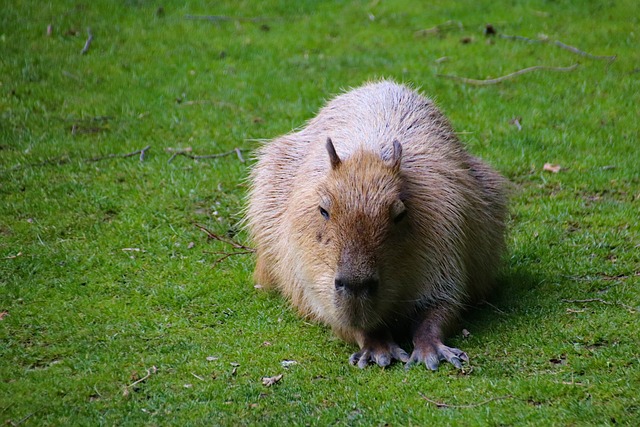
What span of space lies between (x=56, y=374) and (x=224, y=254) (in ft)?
6.79

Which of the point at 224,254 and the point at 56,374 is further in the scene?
the point at 224,254

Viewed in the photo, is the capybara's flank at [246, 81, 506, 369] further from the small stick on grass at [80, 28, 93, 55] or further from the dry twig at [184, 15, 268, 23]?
the dry twig at [184, 15, 268, 23]

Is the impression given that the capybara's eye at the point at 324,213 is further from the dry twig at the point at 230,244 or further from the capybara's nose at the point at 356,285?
the dry twig at the point at 230,244

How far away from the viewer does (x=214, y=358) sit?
16.3ft

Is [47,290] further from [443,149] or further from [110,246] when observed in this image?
[443,149]

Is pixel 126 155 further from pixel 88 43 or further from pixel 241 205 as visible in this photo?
pixel 88 43

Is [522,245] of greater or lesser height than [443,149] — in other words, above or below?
below

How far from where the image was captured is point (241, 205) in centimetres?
727

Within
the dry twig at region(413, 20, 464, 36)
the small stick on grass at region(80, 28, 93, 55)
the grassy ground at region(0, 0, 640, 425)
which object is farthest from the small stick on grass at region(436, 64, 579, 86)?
the small stick on grass at region(80, 28, 93, 55)

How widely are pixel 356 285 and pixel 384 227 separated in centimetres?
38

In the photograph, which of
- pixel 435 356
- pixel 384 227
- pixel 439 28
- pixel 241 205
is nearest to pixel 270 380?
pixel 435 356

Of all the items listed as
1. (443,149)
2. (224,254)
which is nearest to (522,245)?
(443,149)

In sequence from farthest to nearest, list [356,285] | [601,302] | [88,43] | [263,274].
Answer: [88,43], [263,274], [601,302], [356,285]

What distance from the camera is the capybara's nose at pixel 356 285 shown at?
448cm
